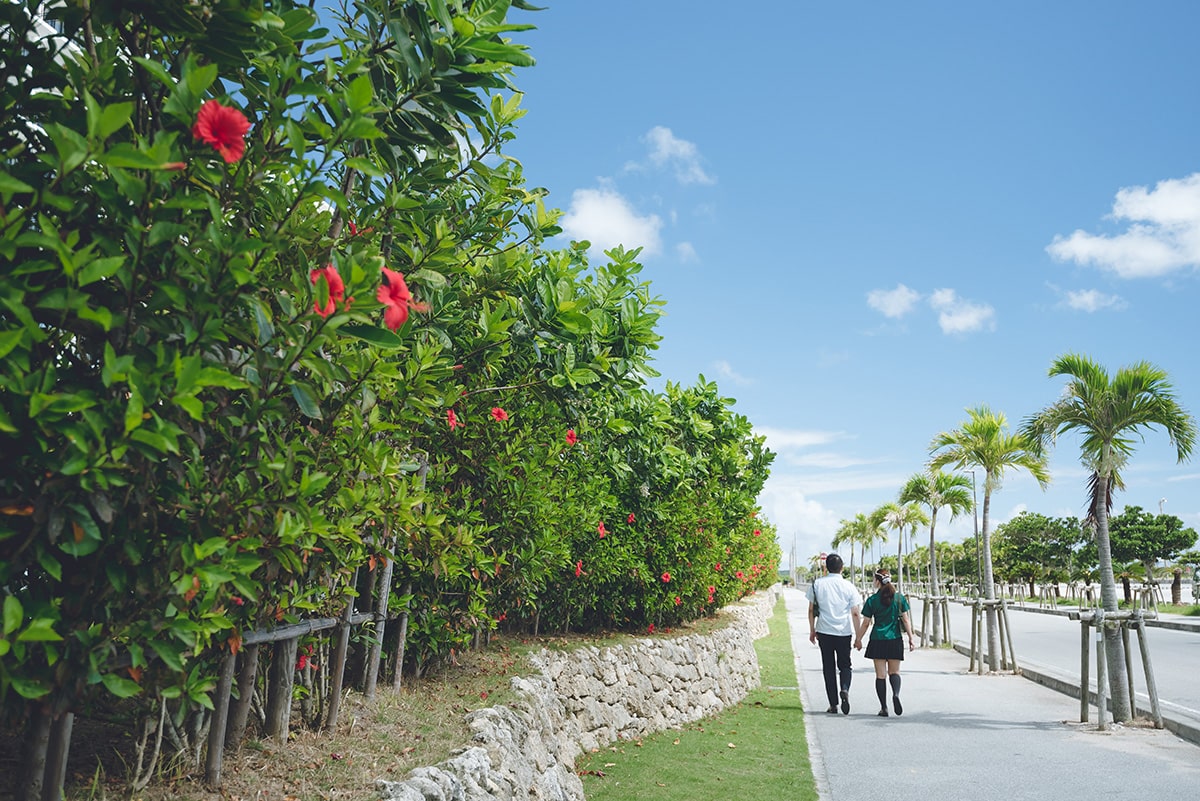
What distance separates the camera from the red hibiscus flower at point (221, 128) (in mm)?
2303

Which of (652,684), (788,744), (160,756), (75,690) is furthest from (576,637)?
(75,690)

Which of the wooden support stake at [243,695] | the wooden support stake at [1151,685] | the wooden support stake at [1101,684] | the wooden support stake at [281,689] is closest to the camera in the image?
the wooden support stake at [243,695]

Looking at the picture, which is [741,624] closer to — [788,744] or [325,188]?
Answer: [788,744]

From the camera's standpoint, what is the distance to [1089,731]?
379 inches

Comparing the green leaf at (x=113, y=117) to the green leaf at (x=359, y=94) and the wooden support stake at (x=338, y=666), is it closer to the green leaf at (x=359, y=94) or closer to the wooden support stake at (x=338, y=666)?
the green leaf at (x=359, y=94)

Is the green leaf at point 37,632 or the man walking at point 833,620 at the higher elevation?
the green leaf at point 37,632

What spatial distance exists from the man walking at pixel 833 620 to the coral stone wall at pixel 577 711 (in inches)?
70.4

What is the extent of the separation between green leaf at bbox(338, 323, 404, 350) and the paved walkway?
6.30m

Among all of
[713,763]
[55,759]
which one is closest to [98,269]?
[55,759]

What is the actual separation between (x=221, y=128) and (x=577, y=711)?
7151 mm

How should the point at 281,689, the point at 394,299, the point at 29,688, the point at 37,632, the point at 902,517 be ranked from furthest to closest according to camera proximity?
the point at 902,517 < the point at 281,689 < the point at 394,299 < the point at 29,688 < the point at 37,632

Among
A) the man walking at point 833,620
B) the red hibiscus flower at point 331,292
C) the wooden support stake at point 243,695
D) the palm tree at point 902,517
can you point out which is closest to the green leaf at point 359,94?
the red hibiscus flower at point 331,292

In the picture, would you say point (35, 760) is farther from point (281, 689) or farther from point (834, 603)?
point (834, 603)

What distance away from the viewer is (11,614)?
207 centimetres
